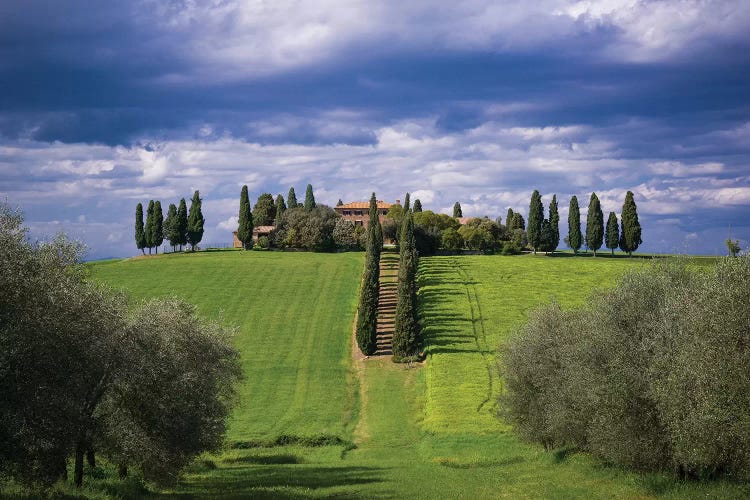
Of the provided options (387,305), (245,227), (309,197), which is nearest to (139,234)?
(245,227)

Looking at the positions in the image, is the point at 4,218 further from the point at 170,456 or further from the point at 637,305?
the point at 637,305

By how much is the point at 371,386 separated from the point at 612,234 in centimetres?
9349

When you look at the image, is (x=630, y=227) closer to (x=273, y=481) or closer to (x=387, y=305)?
(x=387, y=305)

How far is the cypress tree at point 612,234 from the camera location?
14562cm

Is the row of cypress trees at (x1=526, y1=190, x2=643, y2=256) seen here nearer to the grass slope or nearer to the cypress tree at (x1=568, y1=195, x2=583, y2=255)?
the cypress tree at (x1=568, y1=195, x2=583, y2=255)

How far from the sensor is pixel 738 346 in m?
24.8

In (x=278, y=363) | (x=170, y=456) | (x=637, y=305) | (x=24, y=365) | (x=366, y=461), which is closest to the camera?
(x=24, y=365)

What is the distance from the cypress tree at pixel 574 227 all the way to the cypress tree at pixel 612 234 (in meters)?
5.84

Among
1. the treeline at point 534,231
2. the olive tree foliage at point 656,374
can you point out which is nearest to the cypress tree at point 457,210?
the treeline at point 534,231

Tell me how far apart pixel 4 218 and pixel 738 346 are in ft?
87.4

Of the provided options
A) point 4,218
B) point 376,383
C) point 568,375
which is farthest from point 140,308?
point 376,383

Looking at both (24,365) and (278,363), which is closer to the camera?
(24,365)

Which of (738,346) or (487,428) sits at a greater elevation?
(738,346)

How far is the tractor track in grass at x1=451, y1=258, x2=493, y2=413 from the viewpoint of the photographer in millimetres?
64750
